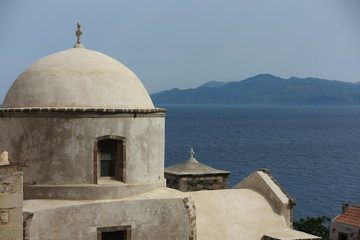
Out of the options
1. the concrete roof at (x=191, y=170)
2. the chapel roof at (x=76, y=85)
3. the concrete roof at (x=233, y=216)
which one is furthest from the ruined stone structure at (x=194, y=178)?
the chapel roof at (x=76, y=85)

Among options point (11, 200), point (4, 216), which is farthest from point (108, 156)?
point (4, 216)

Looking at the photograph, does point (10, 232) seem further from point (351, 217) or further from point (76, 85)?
point (351, 217)

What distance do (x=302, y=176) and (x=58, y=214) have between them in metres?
60.2

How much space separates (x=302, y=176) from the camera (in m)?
70.8

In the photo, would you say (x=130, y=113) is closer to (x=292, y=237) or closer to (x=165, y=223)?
(x=165, y=223)

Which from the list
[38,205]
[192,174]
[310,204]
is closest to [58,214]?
[38,205]

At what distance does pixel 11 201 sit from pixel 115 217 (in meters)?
4.08

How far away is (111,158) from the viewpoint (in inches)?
627

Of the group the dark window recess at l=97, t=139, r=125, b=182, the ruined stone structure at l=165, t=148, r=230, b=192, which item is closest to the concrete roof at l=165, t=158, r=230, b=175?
the ruined stone structure at l=165, t=148, r=230, b=192

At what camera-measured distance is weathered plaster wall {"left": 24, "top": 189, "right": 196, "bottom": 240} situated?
46.9 ft

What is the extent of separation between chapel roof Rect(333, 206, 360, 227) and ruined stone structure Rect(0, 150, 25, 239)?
2055 cm

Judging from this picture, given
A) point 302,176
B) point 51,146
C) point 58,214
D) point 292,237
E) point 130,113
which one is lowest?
point 302,176

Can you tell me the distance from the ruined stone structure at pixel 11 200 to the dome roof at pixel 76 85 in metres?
4.20

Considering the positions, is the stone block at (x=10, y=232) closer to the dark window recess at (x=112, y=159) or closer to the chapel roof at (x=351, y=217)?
the dark window recess at (x=112, y=159)
